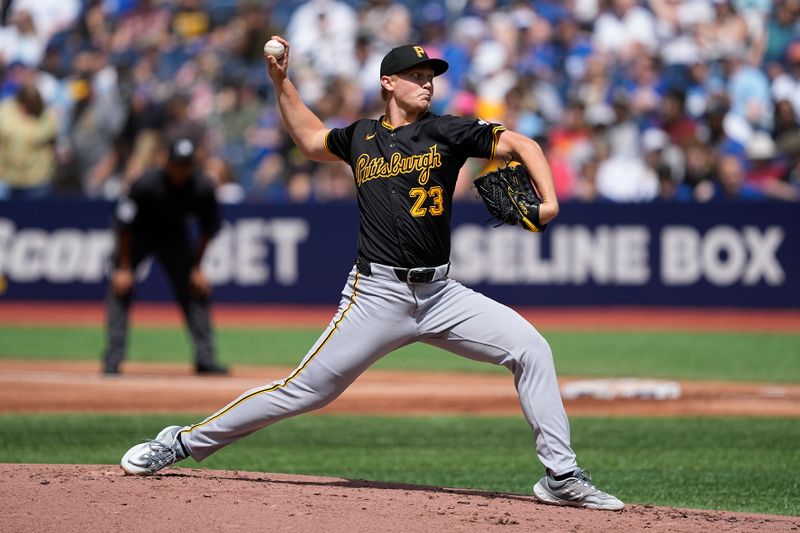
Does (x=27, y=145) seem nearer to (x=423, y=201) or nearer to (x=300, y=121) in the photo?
(x=300, y=121)

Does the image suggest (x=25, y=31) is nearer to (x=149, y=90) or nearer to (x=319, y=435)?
(x=149, y=90)

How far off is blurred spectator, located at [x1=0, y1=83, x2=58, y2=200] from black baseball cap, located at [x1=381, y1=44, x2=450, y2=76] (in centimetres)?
1352

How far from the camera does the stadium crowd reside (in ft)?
54.1

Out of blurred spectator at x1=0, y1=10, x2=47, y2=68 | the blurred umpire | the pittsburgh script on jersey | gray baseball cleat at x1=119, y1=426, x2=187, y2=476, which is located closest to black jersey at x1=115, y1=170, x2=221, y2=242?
the blurred umpire

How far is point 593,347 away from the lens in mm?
13930

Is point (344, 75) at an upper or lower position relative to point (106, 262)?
upper

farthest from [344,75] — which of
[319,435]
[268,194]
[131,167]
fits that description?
[319,435]

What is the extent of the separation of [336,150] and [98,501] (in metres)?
1.92

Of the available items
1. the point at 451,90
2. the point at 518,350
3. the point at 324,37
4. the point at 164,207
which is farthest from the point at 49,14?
the point at 518,350

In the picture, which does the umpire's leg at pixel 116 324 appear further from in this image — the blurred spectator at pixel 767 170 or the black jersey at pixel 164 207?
the blurred spectator at pixel 767 170

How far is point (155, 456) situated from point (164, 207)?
17.9 ft

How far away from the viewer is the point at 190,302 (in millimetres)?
11398

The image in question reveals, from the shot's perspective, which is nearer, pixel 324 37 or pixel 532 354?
pixel 532 354

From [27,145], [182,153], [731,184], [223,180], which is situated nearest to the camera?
[182,153]
